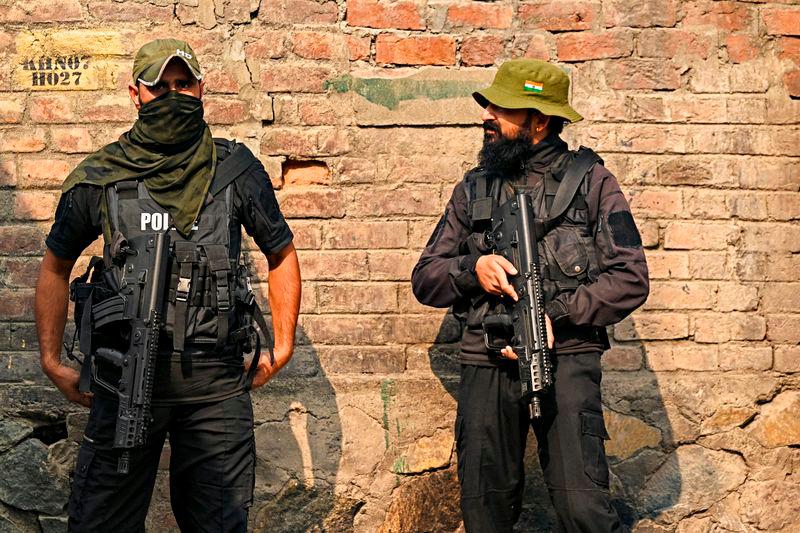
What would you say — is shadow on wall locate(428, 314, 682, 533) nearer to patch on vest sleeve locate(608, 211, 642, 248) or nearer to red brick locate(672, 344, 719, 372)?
red brick locate(672, 344, 719, 372)

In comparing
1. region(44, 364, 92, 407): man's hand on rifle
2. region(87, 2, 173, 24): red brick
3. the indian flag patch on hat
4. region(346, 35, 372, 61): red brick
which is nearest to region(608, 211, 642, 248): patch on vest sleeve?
the indian flag patch on hat

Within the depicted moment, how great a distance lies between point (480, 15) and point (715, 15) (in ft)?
3.11

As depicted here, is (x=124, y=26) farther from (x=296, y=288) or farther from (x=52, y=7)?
(x=296, y=288)

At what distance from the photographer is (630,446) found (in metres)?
4.41

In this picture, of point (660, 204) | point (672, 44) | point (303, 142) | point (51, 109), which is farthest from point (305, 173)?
point (672, 44)

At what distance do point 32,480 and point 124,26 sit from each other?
1.86 metres

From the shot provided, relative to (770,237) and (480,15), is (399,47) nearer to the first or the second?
(480,15)

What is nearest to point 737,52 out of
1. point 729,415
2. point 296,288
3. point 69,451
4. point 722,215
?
point 722,215

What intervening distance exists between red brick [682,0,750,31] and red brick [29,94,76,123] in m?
2.50

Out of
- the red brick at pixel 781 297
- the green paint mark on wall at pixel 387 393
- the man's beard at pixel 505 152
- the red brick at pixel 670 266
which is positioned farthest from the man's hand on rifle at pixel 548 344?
the red brick at pixel 781 297

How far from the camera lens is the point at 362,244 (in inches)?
174

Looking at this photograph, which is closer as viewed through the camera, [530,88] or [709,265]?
[530,88]

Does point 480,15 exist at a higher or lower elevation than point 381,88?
higher

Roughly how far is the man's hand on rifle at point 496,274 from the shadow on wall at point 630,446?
0.86 meters
